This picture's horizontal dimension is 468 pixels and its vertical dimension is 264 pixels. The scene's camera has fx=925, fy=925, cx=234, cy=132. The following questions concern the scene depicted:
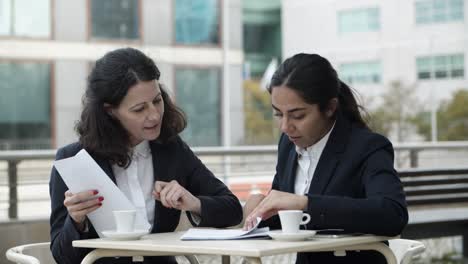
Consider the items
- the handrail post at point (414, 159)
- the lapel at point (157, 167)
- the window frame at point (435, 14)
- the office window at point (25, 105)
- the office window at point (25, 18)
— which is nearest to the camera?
the lapel at point (157, 167)

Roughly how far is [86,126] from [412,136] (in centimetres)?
2548

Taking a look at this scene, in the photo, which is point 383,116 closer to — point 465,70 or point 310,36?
point 465,70

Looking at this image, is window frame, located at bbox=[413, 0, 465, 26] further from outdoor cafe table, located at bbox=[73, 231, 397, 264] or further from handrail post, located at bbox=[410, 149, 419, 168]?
outdoor cafe table, located at bbox=[73, 231, 397, 264]

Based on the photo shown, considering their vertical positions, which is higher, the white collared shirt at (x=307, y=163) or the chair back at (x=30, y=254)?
the white collared shirt at (x=307, y=163)

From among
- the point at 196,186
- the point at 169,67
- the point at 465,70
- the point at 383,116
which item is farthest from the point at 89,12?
the point at 196,186

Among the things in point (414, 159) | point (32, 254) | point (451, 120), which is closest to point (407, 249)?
point (32, 254)

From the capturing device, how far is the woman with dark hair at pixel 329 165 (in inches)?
79.7

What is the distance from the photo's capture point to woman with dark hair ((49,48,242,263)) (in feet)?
7.50

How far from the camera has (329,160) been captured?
2.21 m

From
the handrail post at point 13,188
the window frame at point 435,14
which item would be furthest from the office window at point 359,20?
the handrail post at point 13,188

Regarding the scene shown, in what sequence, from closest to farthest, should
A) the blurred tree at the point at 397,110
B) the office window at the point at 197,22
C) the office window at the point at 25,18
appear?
the office window at the point at 25,18 → the office window at the point at 197,22 → the blurred tree at the point at 397,110

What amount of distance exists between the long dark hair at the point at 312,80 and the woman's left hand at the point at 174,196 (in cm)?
33

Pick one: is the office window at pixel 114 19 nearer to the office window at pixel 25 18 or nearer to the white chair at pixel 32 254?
the office window at pixel 25 18

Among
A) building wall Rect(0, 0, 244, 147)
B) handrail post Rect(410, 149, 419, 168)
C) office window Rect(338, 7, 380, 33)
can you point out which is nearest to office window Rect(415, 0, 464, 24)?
office window Rect(338, 7, 380, 33)
